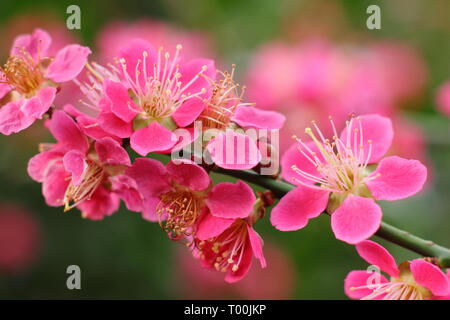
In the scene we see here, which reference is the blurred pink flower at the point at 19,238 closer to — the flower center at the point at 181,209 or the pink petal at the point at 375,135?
the flower center at the point at 181,209

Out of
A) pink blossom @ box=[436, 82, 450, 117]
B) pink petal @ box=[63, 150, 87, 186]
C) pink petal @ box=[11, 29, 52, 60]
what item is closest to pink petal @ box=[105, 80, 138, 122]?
pink petal @ box=[63, 150, 87, 186]

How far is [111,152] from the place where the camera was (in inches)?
46.3

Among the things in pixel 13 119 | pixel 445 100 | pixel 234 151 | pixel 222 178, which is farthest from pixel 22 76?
pixel 445 100

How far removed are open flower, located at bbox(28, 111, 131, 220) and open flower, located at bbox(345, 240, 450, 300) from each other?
0.49 m

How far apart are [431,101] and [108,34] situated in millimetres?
1564

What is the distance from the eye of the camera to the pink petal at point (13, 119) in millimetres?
1173

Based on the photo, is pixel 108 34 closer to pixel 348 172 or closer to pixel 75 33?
pixel 75 33

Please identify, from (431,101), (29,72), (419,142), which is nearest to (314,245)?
(419,142)

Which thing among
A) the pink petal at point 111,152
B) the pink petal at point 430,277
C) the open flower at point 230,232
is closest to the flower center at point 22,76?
the pink petal at point 111,152

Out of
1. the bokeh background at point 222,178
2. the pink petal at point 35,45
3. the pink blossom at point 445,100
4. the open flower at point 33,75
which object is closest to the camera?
the open flower at point 33,75

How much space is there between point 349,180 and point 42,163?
1.99 ft

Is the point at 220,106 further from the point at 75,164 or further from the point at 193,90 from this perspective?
the point at 75,164

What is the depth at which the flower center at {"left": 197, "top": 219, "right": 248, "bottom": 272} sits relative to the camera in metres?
1.26

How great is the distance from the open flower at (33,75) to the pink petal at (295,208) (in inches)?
18.2
